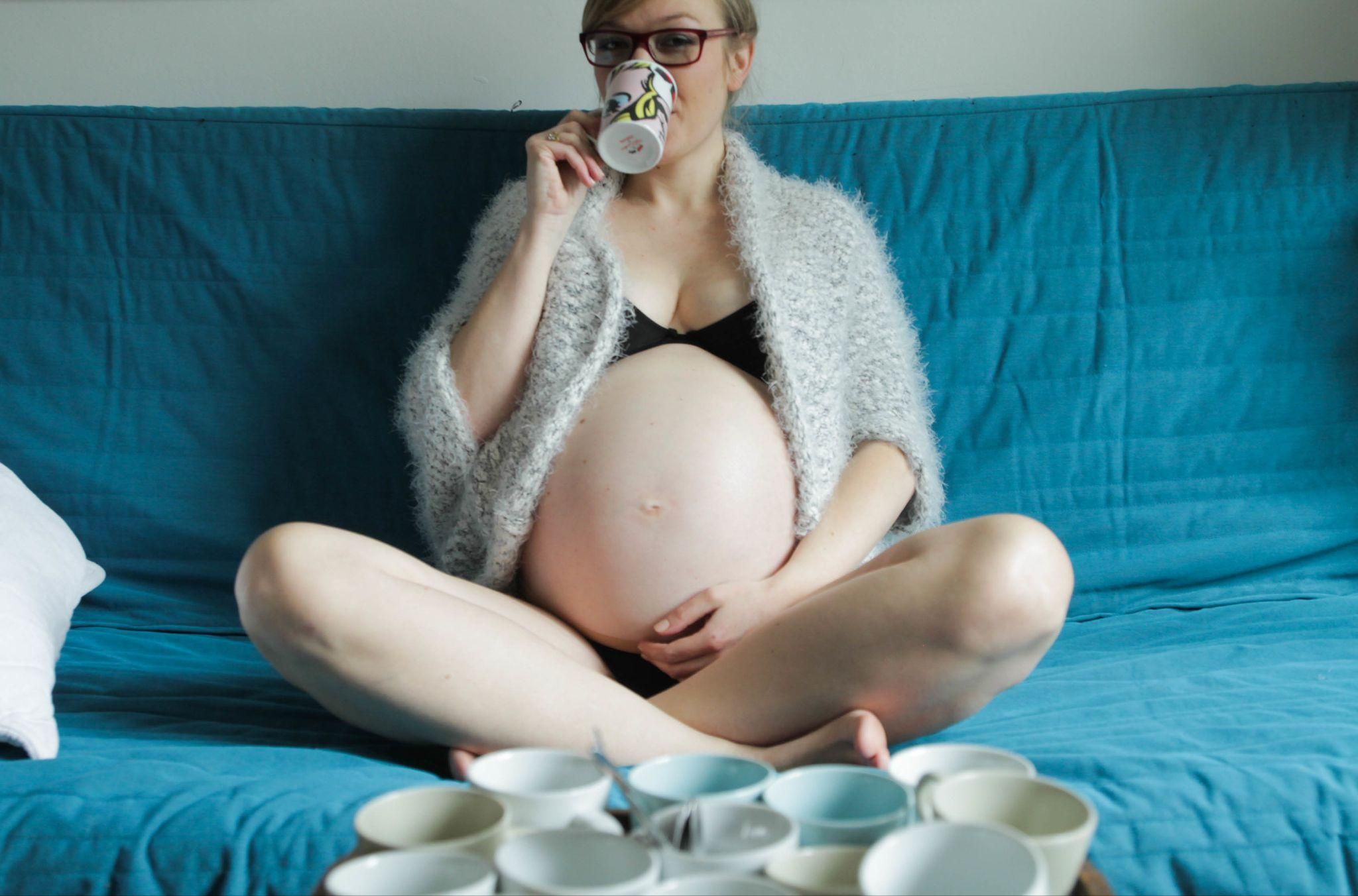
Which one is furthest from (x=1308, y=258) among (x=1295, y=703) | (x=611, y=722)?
(x=611, y=722)

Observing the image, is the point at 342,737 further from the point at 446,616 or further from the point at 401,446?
the point at 401,446

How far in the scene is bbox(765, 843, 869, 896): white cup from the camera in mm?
497

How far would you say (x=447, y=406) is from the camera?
4.00ft

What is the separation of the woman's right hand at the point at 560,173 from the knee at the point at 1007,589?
22.4 inches

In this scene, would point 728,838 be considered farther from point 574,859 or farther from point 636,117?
point 636,117

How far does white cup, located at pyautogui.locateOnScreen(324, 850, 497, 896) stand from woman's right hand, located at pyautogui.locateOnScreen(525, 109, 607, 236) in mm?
826

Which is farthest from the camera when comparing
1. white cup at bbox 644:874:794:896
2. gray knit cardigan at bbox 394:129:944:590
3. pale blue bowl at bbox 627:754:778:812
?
gray knit cardigan at bbox 394:129:944:590

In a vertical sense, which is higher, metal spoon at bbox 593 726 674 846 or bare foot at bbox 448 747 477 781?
metal spoon at bbox 593 726 674 846

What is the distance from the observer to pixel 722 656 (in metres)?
1.03

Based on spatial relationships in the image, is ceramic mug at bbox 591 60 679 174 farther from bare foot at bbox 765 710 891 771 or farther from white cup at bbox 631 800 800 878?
white cup at bbox 631 800 800 878

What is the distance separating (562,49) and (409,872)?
1295 mm

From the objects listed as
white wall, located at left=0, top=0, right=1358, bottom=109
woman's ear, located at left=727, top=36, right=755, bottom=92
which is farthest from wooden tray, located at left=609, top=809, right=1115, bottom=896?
white wall, located at left=0, top=0, right=1358, bottom=109

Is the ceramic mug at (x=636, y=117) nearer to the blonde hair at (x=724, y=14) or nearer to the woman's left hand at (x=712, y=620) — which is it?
the blonde hair at (x=724, y=14)

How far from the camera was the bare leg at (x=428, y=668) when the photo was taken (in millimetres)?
895
